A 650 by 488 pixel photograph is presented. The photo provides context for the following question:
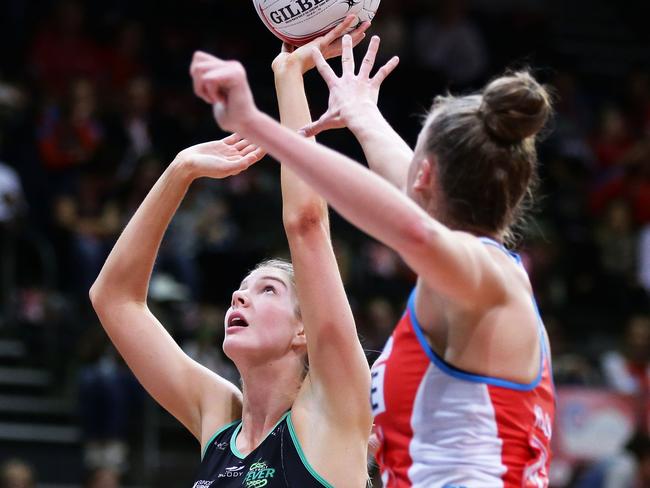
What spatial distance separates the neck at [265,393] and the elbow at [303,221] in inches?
17.0

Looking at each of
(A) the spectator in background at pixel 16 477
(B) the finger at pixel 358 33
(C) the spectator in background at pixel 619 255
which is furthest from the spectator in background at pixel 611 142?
(B) the finger at pixel 358 33

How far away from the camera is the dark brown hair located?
2.32m

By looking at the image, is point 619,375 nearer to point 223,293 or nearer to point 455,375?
point 223,293

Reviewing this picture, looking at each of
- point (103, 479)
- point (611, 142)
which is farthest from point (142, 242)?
point (611, 142)

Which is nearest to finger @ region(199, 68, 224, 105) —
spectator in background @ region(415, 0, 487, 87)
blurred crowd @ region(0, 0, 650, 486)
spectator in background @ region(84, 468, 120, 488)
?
blurred crowd @ region(0, 0, 650, 486)

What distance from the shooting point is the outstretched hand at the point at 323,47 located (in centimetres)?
307

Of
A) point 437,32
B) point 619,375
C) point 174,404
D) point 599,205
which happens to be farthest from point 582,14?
point 174,404

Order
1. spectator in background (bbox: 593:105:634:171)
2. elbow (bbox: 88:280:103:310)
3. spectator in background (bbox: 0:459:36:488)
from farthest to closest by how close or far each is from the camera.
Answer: spectator in background (bbox: 593:105:634:171) < spectator in background (bbox: 0:459:36:488) < elbow (bbox: 88:280:103:310)

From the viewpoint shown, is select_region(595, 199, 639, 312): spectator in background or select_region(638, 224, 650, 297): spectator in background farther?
select_region(595, 199, 639, 312): spectator in background

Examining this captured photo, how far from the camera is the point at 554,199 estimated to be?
11.5 m

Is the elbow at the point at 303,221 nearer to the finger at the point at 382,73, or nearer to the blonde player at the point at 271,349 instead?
the blonde player at the point at 271,349

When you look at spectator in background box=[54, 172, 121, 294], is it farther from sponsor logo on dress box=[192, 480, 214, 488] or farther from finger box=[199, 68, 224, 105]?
finger box=[199, 68, 224, 105]

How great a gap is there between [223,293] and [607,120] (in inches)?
205

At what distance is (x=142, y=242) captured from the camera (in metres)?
3.34
